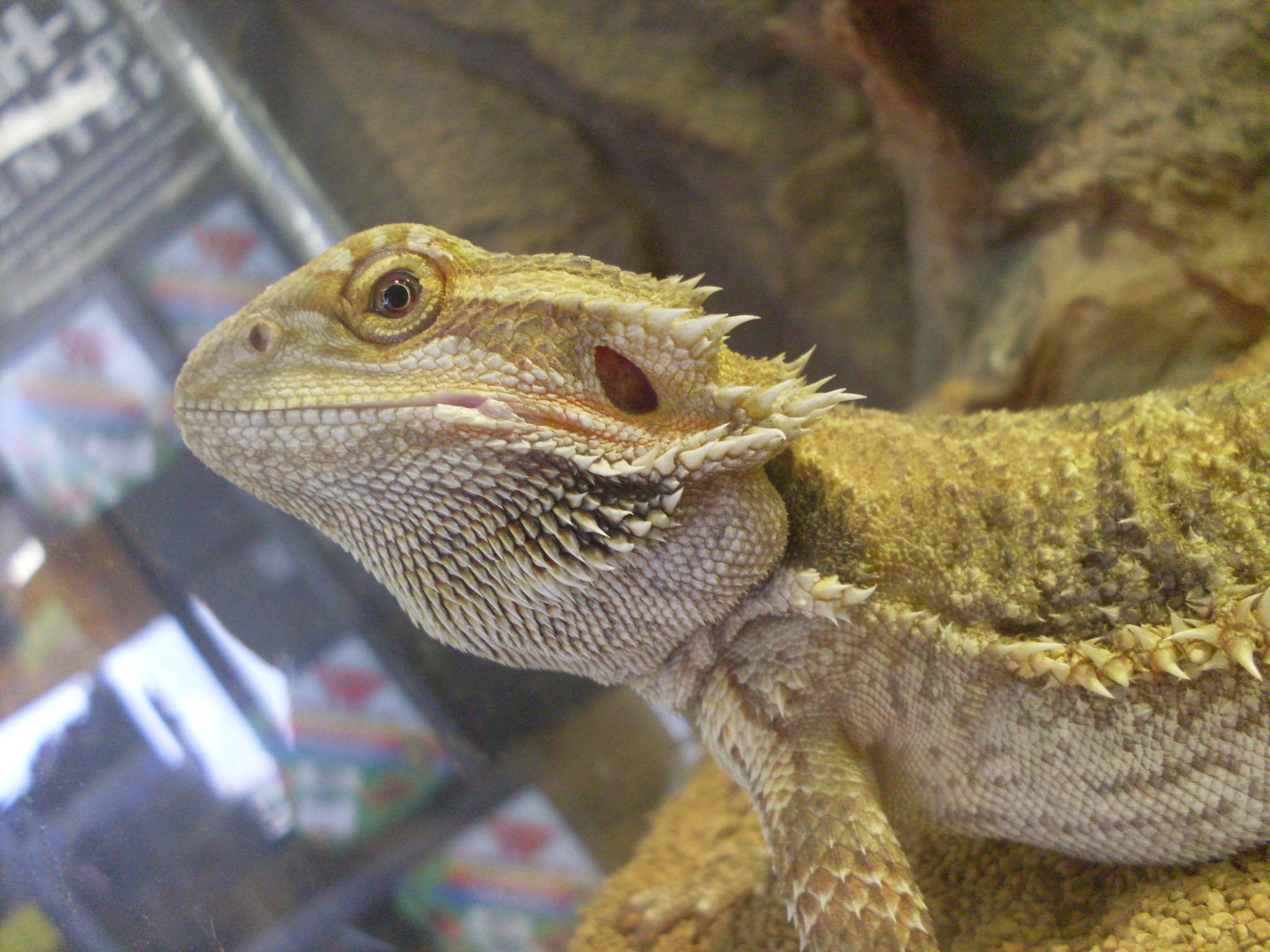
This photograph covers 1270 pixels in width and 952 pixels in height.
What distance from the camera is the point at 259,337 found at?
1719 millimetres

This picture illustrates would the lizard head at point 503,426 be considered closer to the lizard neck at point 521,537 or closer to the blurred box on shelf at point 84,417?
the lizard neck at point 521,537

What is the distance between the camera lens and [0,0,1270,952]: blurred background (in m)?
2.13

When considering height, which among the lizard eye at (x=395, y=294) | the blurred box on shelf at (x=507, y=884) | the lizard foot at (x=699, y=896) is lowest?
the lizard foot at (x=699, y=896)

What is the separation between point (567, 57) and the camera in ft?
11.7

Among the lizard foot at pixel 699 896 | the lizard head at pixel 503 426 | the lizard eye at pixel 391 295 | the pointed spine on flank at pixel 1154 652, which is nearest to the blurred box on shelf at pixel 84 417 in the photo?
the lizard head at pixel 503 426

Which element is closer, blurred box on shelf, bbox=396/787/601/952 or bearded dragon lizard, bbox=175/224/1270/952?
bearded dragon lizard, bbox=175/224/1270/952

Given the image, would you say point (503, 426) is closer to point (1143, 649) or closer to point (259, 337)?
point (259, 337)

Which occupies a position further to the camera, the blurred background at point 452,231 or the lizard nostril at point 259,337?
the blurred background at point 452,231

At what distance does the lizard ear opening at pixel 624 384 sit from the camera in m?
1.73

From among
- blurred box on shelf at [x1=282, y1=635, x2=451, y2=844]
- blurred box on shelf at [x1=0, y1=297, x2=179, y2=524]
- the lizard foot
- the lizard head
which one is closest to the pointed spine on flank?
the lizard head

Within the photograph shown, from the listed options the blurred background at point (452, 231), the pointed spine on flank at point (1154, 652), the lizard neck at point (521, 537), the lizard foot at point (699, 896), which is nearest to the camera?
the pointed spine on flank at point (1154, 652)

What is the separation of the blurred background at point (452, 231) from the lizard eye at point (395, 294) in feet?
3.98

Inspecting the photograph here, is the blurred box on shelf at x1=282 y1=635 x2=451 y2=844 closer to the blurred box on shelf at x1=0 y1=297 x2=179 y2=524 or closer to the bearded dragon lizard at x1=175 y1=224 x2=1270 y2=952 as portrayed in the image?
the blurred box on shelf at x1=0 y1=297 x2=179 y2=524

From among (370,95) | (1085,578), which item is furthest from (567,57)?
(1085,578)
